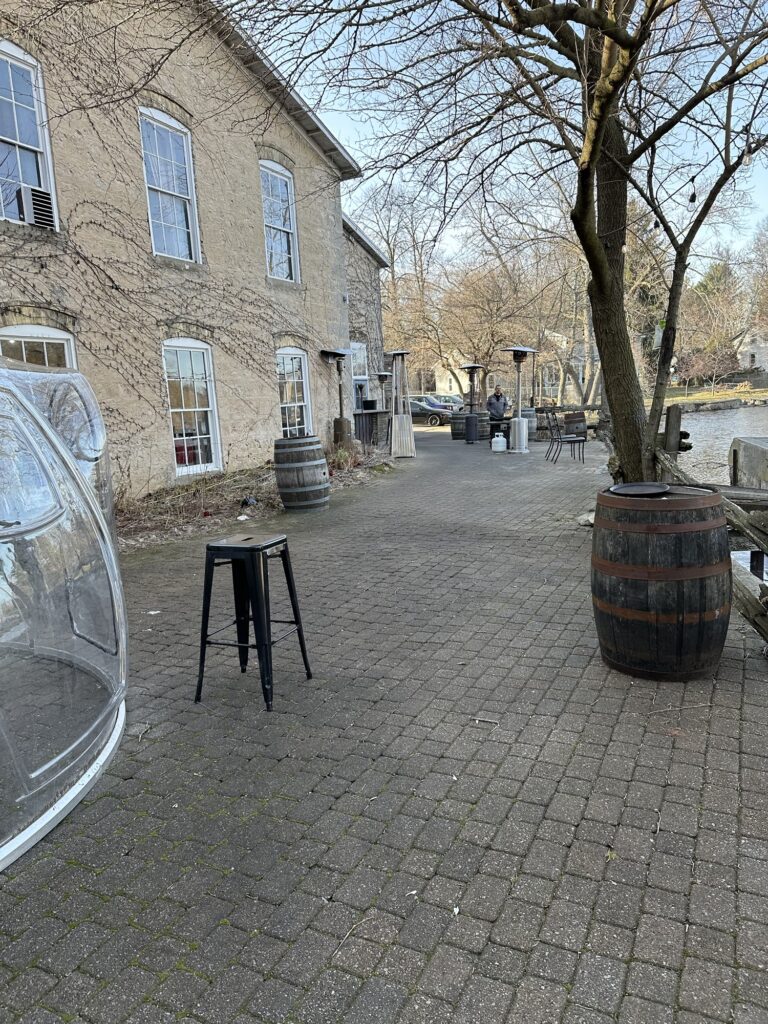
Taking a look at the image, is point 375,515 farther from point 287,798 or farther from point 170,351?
point 287,798

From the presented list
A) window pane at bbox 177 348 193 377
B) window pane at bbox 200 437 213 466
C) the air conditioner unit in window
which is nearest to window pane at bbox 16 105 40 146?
the air conditioner unit in window

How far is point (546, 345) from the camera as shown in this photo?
34.3m

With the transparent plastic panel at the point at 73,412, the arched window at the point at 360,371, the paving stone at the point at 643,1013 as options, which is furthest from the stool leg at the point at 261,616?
the arched window at the point at 360,371

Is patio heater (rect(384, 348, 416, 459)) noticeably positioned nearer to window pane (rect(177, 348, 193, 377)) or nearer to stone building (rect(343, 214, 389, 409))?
stone building (rect(343, 214, 389, 409))

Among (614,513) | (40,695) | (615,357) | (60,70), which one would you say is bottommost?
(40,695)

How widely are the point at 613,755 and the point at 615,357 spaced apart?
520 centimetres

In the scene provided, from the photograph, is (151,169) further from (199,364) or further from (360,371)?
(360,371)

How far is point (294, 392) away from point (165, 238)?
14.5 ft

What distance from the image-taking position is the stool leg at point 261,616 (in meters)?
3.57

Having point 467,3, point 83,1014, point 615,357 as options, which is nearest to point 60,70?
point 467,3

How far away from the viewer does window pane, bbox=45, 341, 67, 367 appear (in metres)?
8.97

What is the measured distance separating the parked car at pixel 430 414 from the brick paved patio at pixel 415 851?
30.0 meters

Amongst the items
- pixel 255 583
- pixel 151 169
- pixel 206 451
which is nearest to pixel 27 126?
pixel 151 169

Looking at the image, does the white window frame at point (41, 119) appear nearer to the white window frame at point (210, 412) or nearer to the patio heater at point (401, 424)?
the white window frame at point (210, 412)
